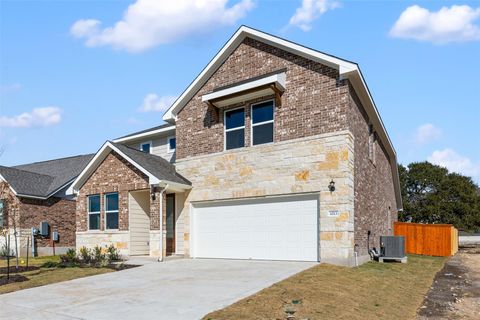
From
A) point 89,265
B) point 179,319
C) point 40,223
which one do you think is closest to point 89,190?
point 89,265

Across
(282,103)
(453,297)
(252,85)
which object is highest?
(252,85)

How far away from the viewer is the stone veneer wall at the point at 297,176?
1355 centimetres

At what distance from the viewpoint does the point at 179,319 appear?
711 centimetres

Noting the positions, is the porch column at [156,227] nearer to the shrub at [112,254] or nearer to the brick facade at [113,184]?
the brick facade at [113,184]

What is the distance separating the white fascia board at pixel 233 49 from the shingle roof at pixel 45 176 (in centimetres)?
1181

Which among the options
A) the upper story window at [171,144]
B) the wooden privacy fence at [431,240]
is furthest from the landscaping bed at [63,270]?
the wooden privacy fence at [431,240]

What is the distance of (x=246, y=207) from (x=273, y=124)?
11.4 ft

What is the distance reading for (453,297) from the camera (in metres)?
10.5

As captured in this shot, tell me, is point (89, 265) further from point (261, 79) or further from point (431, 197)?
point (431, 197)

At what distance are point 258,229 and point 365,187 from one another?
484cm

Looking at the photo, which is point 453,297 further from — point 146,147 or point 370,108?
point 146,147

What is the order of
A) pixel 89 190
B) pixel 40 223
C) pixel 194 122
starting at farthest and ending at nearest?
1. pixel 40 223
2. pixel 89 190
3. pixel 194 122

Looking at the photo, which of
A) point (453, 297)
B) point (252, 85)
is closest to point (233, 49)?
point (252, 85)

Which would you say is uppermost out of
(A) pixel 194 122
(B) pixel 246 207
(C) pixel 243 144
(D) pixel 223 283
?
(A) pixel 194 122
